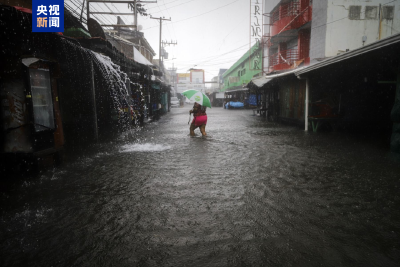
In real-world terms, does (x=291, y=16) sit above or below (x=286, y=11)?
below

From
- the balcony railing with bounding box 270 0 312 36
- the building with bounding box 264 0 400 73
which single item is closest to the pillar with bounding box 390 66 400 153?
the building with bounding box 264 0 400 73

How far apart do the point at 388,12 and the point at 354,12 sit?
232 centimetres

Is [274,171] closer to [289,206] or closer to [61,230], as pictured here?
[289,206]

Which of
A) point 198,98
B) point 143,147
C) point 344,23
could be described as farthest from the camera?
point 344,23

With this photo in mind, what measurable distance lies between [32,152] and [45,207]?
7.63ft

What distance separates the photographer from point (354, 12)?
54.6 feet

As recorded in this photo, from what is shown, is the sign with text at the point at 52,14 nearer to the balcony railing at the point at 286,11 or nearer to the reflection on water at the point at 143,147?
the reflection on water at the point at 143,147

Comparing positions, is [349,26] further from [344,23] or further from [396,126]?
[396,126]

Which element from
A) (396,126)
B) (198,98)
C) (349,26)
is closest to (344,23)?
(349,26)

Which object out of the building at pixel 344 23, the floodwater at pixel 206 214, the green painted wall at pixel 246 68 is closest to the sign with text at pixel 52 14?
the floodwater at pixel 206 214

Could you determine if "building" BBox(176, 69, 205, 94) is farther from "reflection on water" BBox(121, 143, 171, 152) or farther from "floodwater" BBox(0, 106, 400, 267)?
"floodwater" BBox(0, 106, 400, 267)

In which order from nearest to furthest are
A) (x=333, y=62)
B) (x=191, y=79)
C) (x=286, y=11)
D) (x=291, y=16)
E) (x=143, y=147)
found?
(x=333, y=62) < (x=143, y=147) < (x=291, y=16) < (x=286, y=11) < (x=191, y=79)

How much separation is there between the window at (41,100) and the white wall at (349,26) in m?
17.2

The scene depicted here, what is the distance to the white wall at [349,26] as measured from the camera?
54.3ft
